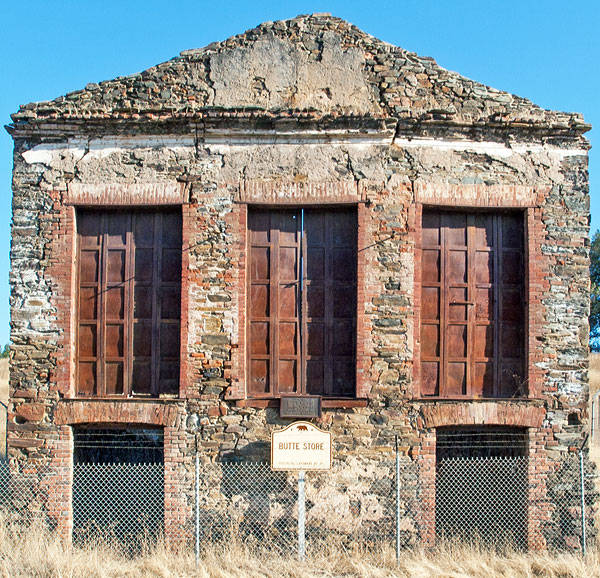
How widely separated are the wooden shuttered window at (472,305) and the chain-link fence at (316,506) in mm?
1242

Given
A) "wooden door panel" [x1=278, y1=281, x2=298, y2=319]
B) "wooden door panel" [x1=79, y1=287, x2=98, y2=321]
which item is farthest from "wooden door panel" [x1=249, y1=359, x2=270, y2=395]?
"wooden door panel" [x1=79, y1=287, x2=98, y2=321]

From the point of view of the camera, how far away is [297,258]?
33.5 feet

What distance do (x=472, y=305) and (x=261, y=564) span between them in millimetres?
4858

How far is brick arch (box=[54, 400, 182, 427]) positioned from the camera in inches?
386

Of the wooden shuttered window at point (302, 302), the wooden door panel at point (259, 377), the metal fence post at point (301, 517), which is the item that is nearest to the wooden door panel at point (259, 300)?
the wooden shuttered window at point (302, 302)

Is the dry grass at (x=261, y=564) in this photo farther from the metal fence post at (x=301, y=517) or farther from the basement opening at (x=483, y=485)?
the basement opening at (x=483, y=485)

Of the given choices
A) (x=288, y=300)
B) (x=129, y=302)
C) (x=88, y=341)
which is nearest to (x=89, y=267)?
(x=129, y=302)

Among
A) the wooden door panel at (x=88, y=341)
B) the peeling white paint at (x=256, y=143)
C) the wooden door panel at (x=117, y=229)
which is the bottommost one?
the wooden door panel at (x=88, y=341)

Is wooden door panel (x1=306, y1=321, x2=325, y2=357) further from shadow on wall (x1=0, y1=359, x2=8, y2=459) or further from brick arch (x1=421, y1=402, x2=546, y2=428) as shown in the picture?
shadow on wall (x1=0, y1=359, x2=8, y2=459)

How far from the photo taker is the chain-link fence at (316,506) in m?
9.58

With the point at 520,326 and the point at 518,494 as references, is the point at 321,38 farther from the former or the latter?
the point at 518,494

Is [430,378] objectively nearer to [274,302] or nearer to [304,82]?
[274,302]

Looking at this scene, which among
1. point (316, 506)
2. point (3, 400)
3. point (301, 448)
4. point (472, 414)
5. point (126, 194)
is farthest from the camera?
point (3, 400)

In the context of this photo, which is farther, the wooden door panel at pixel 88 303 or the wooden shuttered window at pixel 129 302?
the wooden door panel at pixel 88 303
